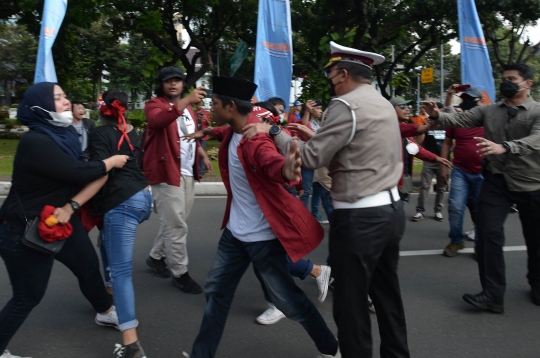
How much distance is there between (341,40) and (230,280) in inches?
397

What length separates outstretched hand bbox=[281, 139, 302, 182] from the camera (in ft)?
8.49

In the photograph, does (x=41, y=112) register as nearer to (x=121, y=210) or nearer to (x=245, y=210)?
(x=121, y=210)

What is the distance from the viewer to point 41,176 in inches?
120

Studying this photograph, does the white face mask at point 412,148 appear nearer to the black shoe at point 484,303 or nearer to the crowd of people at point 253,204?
the crowd of people at point 253,204

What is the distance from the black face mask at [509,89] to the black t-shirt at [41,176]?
3.05m

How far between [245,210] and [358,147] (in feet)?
2.62

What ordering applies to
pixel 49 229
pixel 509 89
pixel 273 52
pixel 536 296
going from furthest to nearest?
1. pixel 273 52
2. pixel 536 296
3. pixel 509 89
4. pixel 49 229

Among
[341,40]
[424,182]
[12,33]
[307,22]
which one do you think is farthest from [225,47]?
[424,182]

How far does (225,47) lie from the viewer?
113ft

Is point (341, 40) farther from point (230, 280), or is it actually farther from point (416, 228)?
point (230, 280)

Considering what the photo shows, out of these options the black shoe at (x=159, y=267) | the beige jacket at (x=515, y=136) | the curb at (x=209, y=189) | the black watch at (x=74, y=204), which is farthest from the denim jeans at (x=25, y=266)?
the curb at (x=209, y=189)

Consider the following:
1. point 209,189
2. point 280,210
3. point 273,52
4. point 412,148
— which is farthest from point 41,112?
point 209,189

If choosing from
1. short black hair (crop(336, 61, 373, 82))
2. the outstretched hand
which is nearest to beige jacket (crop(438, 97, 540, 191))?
short black hair (crop(336, 61, 373, 82))

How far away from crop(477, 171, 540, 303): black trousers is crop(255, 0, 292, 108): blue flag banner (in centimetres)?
430
